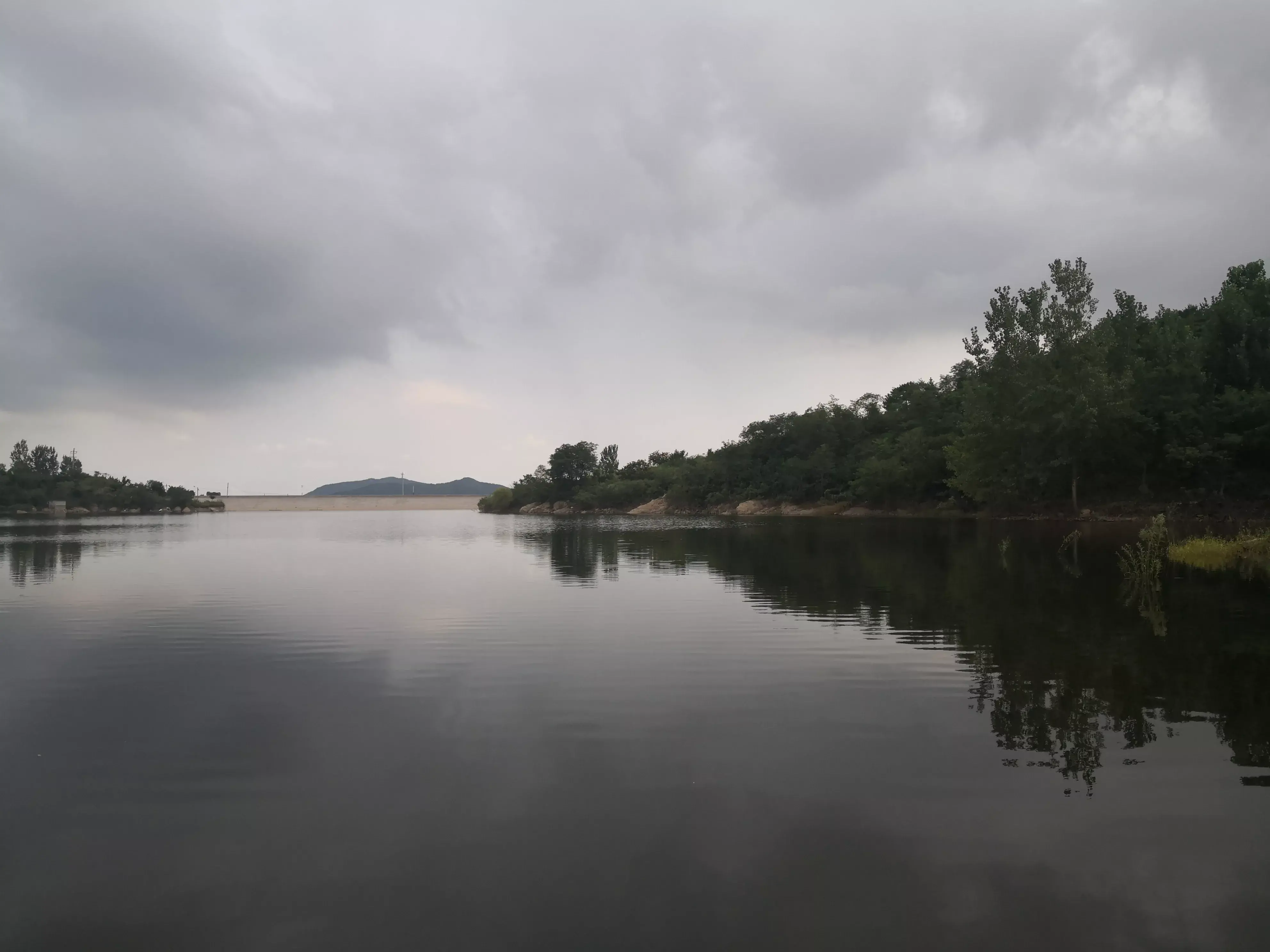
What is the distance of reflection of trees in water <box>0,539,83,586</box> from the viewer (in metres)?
28.6

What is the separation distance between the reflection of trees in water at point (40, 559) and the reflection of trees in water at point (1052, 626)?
19075 mm

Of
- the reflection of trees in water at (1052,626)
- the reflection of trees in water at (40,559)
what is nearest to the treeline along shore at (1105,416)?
the reflection of trees in water at (1052,626)

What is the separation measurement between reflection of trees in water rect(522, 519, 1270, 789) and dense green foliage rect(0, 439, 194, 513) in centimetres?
13695

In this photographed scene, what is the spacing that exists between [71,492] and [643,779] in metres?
170

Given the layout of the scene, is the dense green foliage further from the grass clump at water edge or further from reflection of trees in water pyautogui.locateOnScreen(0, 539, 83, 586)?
the grass clump at water edge

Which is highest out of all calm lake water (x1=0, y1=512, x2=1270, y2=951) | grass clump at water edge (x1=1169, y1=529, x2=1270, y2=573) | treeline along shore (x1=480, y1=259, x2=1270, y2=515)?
treeline along shore (x1=480, y1=259, x2=1270, y2=515)

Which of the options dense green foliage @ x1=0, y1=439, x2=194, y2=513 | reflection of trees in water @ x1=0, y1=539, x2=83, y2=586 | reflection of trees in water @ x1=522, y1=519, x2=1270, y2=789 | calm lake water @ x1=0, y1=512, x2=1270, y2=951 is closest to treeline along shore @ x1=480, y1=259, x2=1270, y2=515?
reflection of trees in water @ x1=522, y1=519, x2=1270, y2=789

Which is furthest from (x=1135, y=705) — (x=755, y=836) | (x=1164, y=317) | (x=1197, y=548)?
(x=1164, y=317)

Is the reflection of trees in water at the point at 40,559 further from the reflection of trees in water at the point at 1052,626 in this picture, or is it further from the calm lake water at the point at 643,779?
the reflection of trees in water at the point at 1052,626

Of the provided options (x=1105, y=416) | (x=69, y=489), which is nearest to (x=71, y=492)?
(x=69, y=489)

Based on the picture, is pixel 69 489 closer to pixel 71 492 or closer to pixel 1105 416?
pixel 71 492

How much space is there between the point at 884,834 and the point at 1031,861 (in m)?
1.13

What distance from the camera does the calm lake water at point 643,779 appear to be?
5.50 m

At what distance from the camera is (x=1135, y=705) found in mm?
10352
